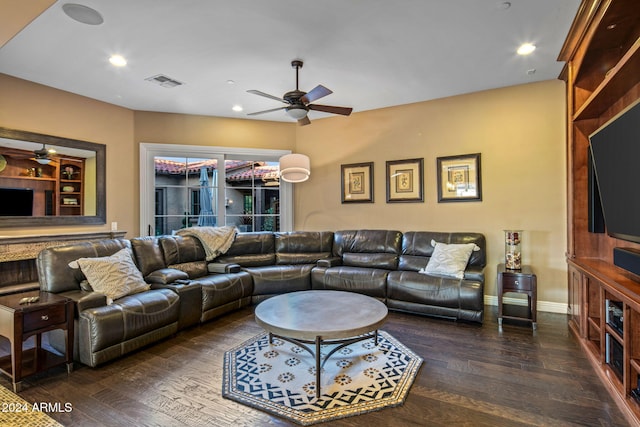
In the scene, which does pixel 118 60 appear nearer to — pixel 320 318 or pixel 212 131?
pixel 212 131

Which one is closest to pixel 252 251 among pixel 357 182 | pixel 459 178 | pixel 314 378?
pixel 357 182

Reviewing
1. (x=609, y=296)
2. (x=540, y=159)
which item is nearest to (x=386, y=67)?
(x=540, y=159)

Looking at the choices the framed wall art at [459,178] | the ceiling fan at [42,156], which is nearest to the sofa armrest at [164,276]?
the ceiling fan at [42,156]

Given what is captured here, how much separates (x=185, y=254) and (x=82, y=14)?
270 cm

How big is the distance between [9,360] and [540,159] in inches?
228

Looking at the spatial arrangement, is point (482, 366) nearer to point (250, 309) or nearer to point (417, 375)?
point (417, 375)

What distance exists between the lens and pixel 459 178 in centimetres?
463

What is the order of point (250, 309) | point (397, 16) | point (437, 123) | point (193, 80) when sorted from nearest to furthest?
point (397, 16), point (193, 80), point (250, 309), point (437, 123)

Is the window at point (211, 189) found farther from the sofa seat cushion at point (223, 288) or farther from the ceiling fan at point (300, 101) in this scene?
the ceiling fan at point (300, 101)

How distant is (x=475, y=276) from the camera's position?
3.76 metres

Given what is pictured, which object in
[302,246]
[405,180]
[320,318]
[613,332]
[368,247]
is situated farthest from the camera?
[302,246]

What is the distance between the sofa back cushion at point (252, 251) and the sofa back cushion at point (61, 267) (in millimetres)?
1703

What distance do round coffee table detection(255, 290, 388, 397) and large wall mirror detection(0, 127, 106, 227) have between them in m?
3.18

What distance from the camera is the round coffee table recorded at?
91.4 inches
